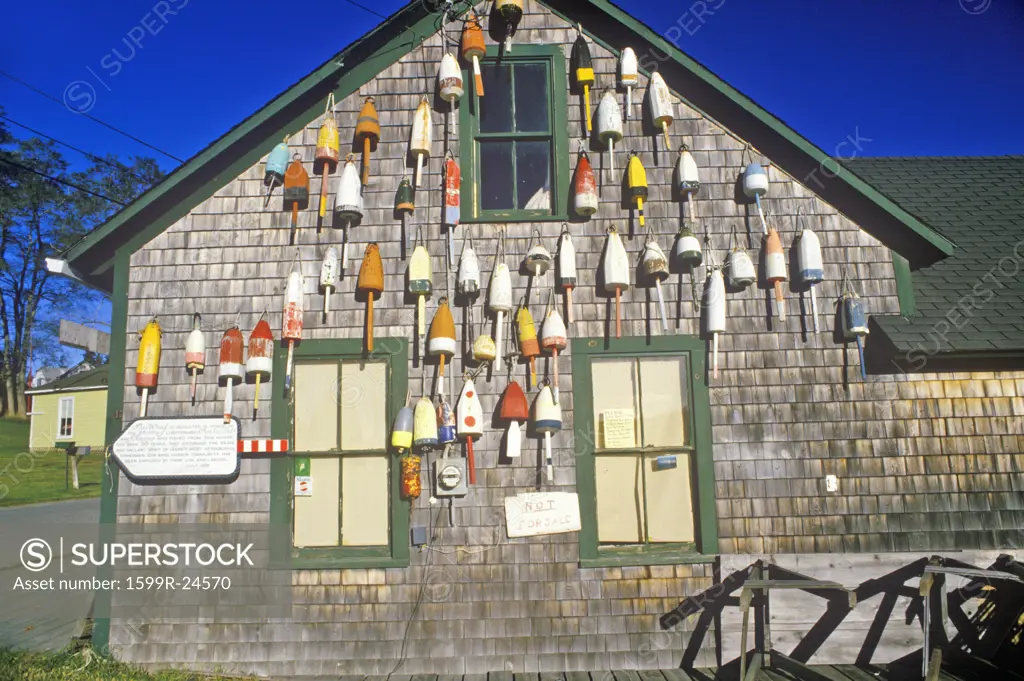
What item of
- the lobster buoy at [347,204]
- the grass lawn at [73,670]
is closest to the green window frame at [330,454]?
the lobster buoy at [347,204]

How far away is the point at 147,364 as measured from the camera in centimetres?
638

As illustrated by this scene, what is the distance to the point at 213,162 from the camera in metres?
6.64

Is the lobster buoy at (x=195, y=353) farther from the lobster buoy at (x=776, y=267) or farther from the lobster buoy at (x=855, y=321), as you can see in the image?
the lobster buoy at (x=855, y=321)

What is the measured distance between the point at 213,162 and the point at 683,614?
19.7 feet

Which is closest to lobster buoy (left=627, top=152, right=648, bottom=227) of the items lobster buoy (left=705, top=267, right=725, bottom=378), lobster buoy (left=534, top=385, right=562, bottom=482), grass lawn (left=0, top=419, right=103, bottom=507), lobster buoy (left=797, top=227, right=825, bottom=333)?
lobster buoy (left=705, top=267, right=725, bottom=378)

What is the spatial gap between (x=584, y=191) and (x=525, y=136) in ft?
2.99

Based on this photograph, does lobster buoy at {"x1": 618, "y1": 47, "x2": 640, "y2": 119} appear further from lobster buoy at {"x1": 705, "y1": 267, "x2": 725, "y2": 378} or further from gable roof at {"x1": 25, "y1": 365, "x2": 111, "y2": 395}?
gable roof at {"x1": 25, "y1": 365, "x2": 111, "y2": 395}

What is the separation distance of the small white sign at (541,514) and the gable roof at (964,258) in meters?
3.23

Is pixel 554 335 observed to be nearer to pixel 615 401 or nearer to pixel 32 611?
pixel 615 401

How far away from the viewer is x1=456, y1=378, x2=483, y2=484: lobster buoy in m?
6.21

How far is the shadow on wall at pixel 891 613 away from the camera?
19.5 ft

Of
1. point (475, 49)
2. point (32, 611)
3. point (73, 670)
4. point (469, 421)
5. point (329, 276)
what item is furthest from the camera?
point (32, 611)

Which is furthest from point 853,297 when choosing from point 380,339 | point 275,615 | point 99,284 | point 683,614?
point 99,284

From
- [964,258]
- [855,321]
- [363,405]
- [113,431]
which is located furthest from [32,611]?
[964,258]
